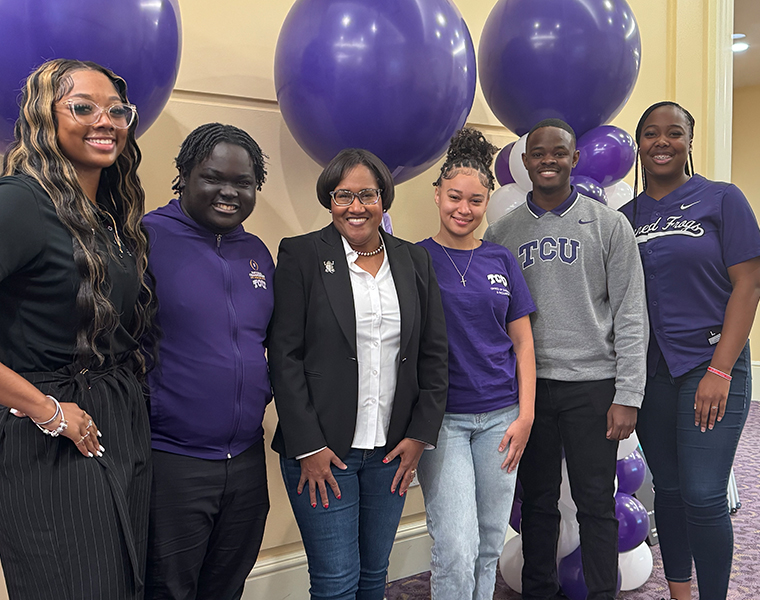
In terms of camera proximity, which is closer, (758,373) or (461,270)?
(461,270)

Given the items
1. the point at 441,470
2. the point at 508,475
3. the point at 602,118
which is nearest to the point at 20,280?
the point at 441,470

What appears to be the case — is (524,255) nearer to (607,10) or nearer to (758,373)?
(607,10)

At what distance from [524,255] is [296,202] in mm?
878

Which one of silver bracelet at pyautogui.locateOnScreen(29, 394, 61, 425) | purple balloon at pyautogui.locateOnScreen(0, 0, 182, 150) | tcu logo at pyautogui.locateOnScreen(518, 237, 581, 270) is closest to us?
silver bracelet at pyautogui.locateOnScreen(29, 394, 61, 425)

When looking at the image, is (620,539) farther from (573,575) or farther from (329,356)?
(329,356)

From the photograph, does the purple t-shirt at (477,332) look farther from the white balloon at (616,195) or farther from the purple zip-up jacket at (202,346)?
the white balloon at (616,195)

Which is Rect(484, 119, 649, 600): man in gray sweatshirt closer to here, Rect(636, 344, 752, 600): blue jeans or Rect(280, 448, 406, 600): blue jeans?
Rect(636, 344, 752, 600): blue jeans

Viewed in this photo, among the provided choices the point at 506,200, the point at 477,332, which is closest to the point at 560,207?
the point at 506,200

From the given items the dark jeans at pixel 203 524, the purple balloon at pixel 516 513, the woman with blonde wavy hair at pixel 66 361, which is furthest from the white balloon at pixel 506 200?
the woman with blonde wavy hair at pixel 66 361

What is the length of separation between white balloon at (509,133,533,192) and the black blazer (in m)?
0.74

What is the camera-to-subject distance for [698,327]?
1.82m

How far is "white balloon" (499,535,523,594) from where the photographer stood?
231cm

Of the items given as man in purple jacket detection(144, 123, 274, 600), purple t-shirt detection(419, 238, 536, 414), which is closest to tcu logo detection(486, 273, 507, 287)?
purple t-shirt detection(419, 238, 536, 414)

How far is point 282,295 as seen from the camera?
1.48 metres
